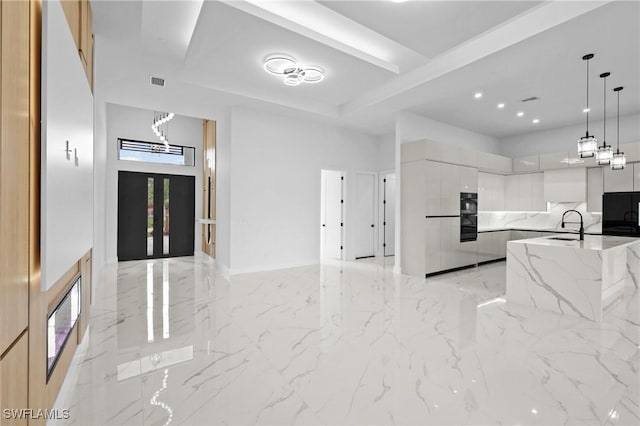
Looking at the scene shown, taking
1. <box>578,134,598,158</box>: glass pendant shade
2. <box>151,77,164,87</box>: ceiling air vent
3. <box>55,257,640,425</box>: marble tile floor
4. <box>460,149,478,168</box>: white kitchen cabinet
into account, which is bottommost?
<box>55,257,640,425</box>: marble tile floor

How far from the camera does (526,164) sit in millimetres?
7430

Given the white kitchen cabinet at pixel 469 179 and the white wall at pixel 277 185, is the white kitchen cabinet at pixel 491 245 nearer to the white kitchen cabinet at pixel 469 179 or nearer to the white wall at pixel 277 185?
the white kitchen cabinet at pixel 469 179

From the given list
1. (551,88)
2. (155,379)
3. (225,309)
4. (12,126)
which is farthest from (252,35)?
(551,88)

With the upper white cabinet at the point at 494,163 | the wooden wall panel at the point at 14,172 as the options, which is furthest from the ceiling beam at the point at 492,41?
the wooden wall panel at the point at 14,172

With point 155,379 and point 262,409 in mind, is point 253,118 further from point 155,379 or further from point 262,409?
point 262,409

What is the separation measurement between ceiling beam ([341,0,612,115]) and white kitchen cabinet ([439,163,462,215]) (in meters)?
1.82

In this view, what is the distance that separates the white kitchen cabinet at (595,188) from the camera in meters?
6.39

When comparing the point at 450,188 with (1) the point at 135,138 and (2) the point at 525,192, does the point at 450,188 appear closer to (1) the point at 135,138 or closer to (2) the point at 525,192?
(2) the point at 525,192

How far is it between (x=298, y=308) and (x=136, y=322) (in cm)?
184

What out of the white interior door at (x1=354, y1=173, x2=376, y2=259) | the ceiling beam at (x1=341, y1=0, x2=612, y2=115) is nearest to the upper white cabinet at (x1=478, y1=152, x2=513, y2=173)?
the white interior door at (x1=354, y1=173, x2=376, y2=259)

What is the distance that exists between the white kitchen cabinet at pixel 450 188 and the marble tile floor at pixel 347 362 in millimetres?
2032

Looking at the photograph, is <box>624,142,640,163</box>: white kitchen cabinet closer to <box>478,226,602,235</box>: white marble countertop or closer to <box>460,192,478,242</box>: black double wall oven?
<box>478,226,602,235</box>: white marble countertop

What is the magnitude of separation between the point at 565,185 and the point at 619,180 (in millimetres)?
870

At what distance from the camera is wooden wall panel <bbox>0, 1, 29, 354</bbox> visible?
1039 millimetres
